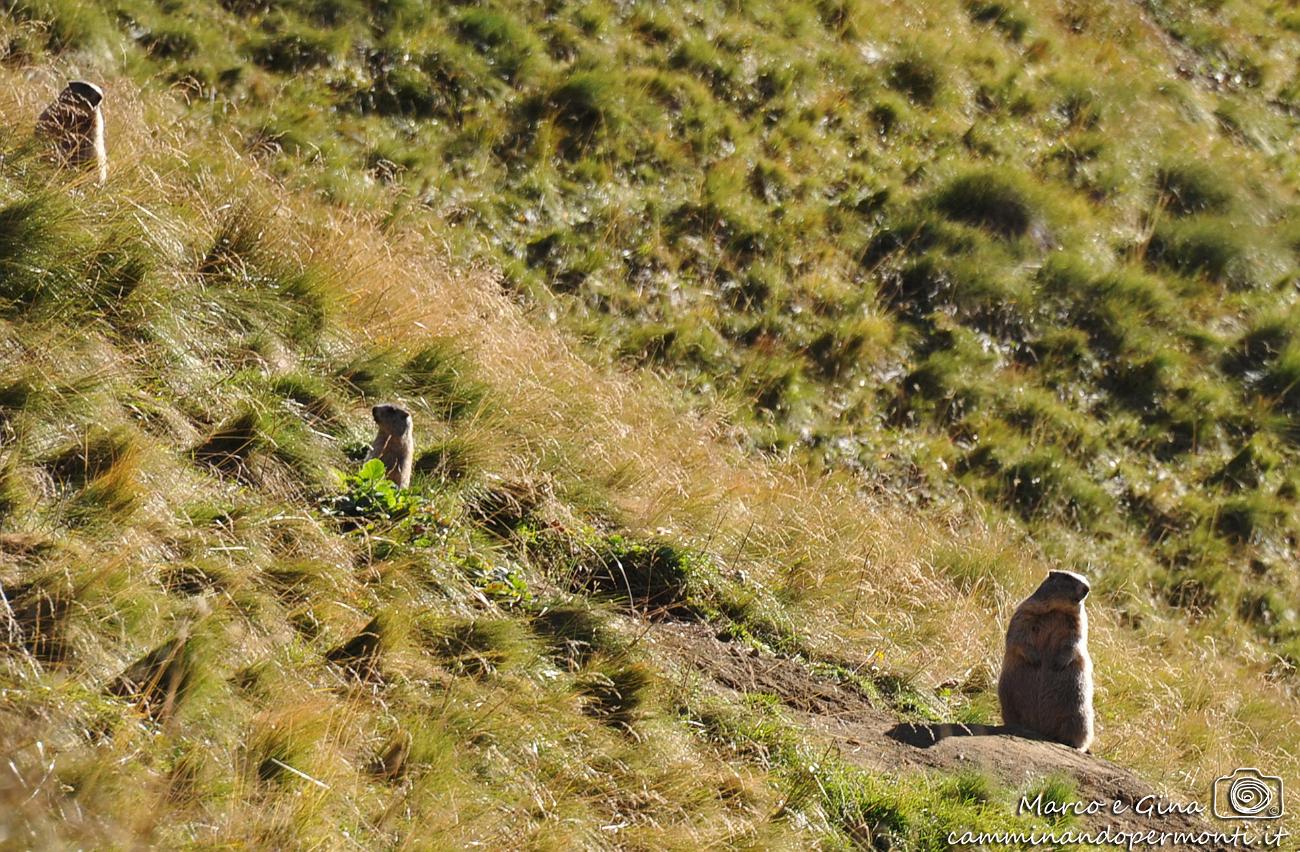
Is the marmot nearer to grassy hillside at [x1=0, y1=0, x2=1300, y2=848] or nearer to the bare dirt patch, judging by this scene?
grassy hillside at [x1=0, y1=0, x2=1300, y2=848]

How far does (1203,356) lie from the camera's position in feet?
42.6

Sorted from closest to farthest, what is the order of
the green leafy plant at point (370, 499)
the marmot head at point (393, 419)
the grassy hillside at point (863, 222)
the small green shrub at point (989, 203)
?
1. the green leafy plant at point (370, 499)
2. the marmot head at point (393, 419)
3. the grassy hillside at point (863, 222)
4. the small green shrub at point (989, 203)

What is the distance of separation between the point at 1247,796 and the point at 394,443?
15.7ft

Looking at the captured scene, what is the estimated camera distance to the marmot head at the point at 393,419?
6.59 m

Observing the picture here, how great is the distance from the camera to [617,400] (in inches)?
363

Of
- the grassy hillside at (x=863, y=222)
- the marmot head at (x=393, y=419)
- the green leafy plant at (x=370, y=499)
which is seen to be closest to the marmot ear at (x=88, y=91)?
the grassy hillside at (x=863, y=222)

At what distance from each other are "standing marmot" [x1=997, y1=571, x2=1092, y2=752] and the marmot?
10.5 feet

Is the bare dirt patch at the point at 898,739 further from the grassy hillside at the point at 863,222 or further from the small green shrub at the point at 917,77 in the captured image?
the small green shrub at the point at 917,77

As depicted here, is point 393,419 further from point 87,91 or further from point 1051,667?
point 1051,667

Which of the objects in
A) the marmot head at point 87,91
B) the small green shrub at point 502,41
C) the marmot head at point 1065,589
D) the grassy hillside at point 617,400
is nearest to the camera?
the grassy hillside at point 617,400

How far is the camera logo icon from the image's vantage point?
23.0 ft

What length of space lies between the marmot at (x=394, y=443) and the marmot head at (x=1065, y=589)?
10.8 ft

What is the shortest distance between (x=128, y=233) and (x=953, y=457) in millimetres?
6865

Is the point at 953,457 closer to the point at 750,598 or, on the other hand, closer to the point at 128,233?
the point at 750,598
